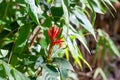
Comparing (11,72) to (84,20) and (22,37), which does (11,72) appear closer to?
(22,37)

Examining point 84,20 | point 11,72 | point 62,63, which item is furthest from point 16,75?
point 84,20

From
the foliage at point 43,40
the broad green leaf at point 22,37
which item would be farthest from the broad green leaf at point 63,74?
the broad green leaf at point 22,37

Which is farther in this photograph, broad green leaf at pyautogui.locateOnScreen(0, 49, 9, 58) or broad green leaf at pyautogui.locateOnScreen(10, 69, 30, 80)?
broad green leaf at pyautogui.locateOnScreen(0, 49, 9, 58)

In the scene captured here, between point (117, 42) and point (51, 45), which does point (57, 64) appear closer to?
point (51, 45)

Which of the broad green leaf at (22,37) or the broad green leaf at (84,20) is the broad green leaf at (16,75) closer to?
the broad green leaf at (22,37)

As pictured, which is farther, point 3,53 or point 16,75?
point 3,53

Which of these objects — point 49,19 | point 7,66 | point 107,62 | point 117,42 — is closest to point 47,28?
point 49,19

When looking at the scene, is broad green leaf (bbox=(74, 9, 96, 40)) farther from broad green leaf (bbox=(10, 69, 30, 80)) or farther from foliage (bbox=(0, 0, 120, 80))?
broad green leaf (bbox=(10, 69, 30, 80))

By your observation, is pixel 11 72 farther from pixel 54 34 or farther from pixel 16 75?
pixel 54 34

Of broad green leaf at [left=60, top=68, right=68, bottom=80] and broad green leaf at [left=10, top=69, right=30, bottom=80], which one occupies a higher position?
broad green leaf at [left=10, top=69, right=30, bottom=80]

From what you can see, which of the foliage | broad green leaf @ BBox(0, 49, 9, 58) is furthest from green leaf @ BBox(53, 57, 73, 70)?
broad green leaf @ BBox(0, 49, 9, 58)

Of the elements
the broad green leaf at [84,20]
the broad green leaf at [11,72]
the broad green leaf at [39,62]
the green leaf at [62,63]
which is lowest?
the green leaf at [62,63]

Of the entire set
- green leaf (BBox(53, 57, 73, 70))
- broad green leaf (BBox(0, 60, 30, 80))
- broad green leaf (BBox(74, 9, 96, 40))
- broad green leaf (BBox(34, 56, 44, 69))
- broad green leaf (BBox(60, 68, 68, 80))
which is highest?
broad green leaf (BBox(74, 9, 96, 40))

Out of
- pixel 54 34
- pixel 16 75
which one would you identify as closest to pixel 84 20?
pixel 54 34
